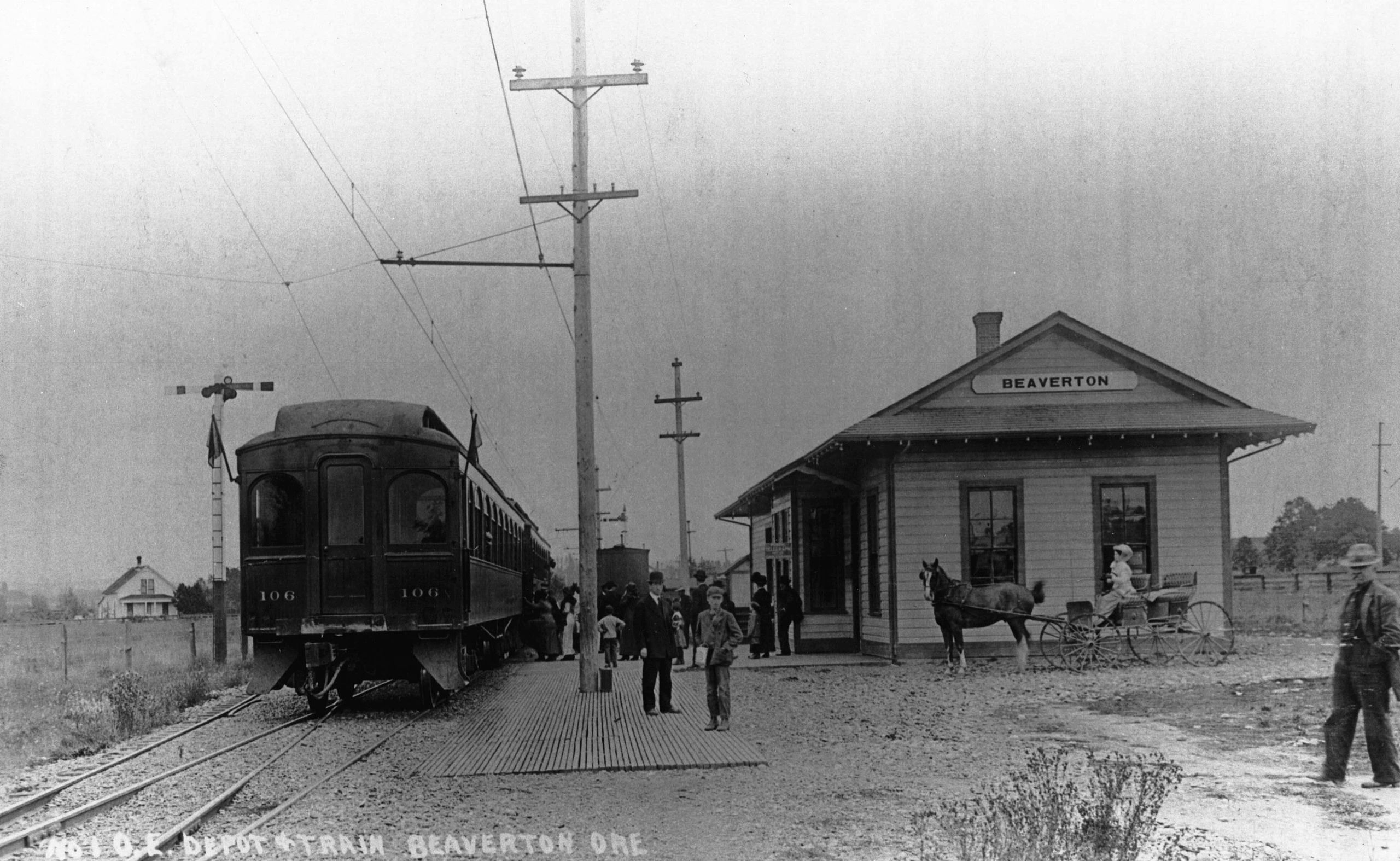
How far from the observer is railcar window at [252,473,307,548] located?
15.4 m

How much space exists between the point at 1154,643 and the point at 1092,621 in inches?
45.5

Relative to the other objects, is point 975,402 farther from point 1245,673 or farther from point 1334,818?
point 1334,818

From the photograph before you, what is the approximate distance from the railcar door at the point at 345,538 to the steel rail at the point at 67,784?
202cm

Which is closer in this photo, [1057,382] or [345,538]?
[345,538]

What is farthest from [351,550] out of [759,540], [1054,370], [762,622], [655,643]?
[759,540]

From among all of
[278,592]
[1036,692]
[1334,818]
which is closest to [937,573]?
[1036,692]

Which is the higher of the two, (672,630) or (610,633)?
(672,630)

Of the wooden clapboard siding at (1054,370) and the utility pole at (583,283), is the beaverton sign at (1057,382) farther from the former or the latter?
the utility pole at (583,283)

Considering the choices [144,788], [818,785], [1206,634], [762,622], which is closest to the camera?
[818,785]

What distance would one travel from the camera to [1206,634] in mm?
18922

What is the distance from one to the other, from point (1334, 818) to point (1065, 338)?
14917mm

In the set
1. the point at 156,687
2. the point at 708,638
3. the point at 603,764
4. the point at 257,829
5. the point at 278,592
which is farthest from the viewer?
the point at 156,687

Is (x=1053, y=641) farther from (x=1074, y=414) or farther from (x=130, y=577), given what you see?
(x=130, y=577)

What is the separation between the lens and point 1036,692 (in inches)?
628
